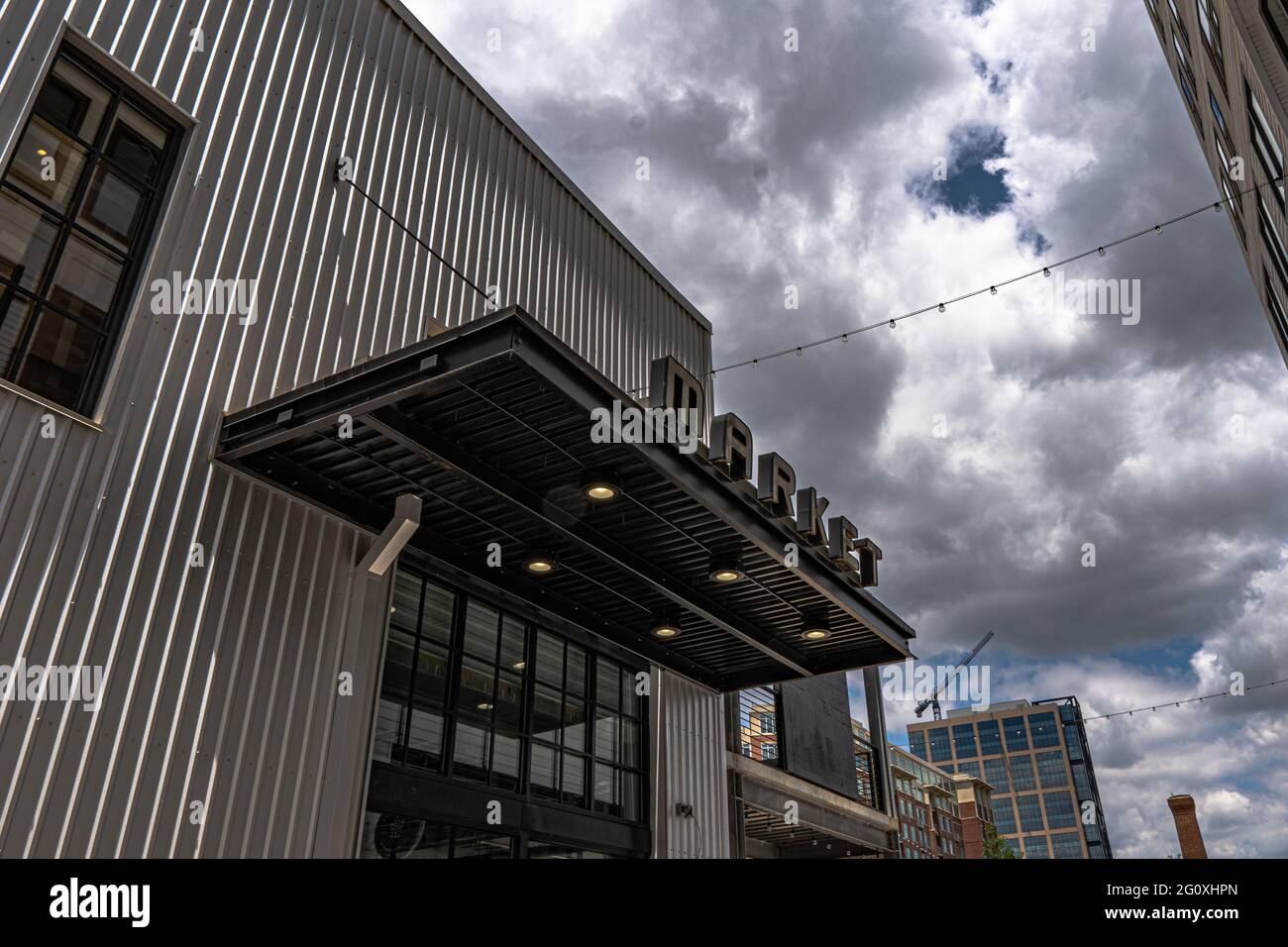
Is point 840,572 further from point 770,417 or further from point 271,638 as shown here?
point 770,417

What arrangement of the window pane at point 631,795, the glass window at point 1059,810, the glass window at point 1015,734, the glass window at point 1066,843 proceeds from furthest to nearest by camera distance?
the glass window at point 1015,734
the glass window at point 1059,810
the glass window at point 1066,843
the window pane at point 631,795

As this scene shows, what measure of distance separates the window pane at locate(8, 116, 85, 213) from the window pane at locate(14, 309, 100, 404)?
1.08 metres

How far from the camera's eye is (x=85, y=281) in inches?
301

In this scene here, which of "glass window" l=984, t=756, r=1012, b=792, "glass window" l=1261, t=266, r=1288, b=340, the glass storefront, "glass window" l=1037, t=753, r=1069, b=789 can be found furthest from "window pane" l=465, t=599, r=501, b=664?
"glass window" l=984, t=756, r=1012, b=792

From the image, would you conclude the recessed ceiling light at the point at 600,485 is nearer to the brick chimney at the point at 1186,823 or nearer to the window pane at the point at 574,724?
the window pane at the point at 574,724

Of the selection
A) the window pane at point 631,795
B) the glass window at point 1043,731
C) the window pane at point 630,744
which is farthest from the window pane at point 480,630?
the glass window at point 1043,731

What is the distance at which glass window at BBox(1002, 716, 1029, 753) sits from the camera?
178 meters

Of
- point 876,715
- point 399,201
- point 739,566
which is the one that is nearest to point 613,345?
point 399,201

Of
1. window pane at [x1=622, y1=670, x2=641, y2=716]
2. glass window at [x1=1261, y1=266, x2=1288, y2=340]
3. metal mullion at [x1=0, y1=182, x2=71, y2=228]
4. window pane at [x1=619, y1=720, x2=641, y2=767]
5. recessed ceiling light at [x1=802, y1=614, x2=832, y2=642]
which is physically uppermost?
glass window at [x1=1261, y1=266, x2=1288, y2=340]

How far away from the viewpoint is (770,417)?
1190 inches

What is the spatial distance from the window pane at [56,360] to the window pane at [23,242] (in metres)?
0.33

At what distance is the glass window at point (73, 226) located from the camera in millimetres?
7160

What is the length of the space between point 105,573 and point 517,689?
518 cm

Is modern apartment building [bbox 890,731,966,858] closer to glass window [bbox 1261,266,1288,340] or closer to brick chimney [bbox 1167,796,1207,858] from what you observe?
brick chimney [bbox 1167,796,1207,858]
